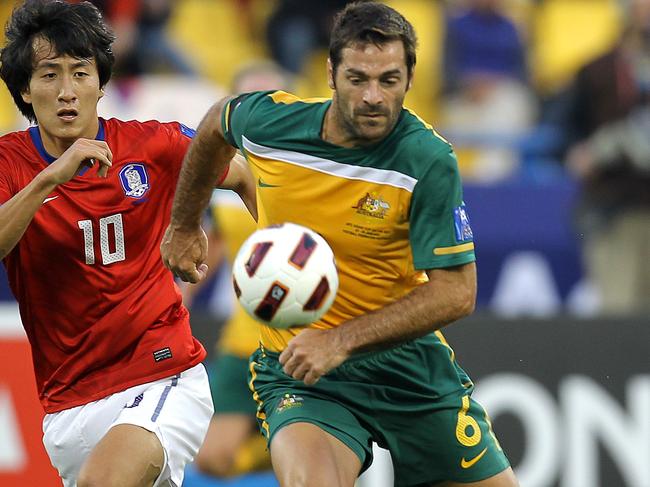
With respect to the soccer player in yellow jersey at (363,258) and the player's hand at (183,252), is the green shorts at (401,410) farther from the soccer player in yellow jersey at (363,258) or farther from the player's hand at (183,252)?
the player's hand at (183,252)

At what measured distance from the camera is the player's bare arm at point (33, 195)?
16.8 ft

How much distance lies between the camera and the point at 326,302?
5066mm

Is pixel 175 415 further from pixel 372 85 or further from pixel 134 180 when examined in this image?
pixel 372 85

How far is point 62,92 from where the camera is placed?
5539mm

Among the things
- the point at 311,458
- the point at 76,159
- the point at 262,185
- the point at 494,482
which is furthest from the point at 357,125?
the point at 494,482

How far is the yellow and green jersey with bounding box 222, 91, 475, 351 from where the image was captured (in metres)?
5.34

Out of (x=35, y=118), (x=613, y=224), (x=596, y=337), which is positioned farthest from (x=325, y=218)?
(x=613, y=224)

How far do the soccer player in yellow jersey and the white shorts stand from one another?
0.98ft

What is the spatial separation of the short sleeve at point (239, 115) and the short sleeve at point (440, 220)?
84 cm

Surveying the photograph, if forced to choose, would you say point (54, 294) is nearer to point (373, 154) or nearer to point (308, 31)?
point (373, 154)

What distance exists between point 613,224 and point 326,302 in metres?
6.59

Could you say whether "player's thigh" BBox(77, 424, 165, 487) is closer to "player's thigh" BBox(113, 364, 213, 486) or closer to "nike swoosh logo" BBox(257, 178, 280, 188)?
"player's thigh" BBox(113, 364, 213, 486)

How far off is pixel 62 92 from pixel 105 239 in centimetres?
63

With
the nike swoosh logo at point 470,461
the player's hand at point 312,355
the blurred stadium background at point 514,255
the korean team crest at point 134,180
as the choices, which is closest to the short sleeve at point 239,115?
the korean team crest at point 134,180
